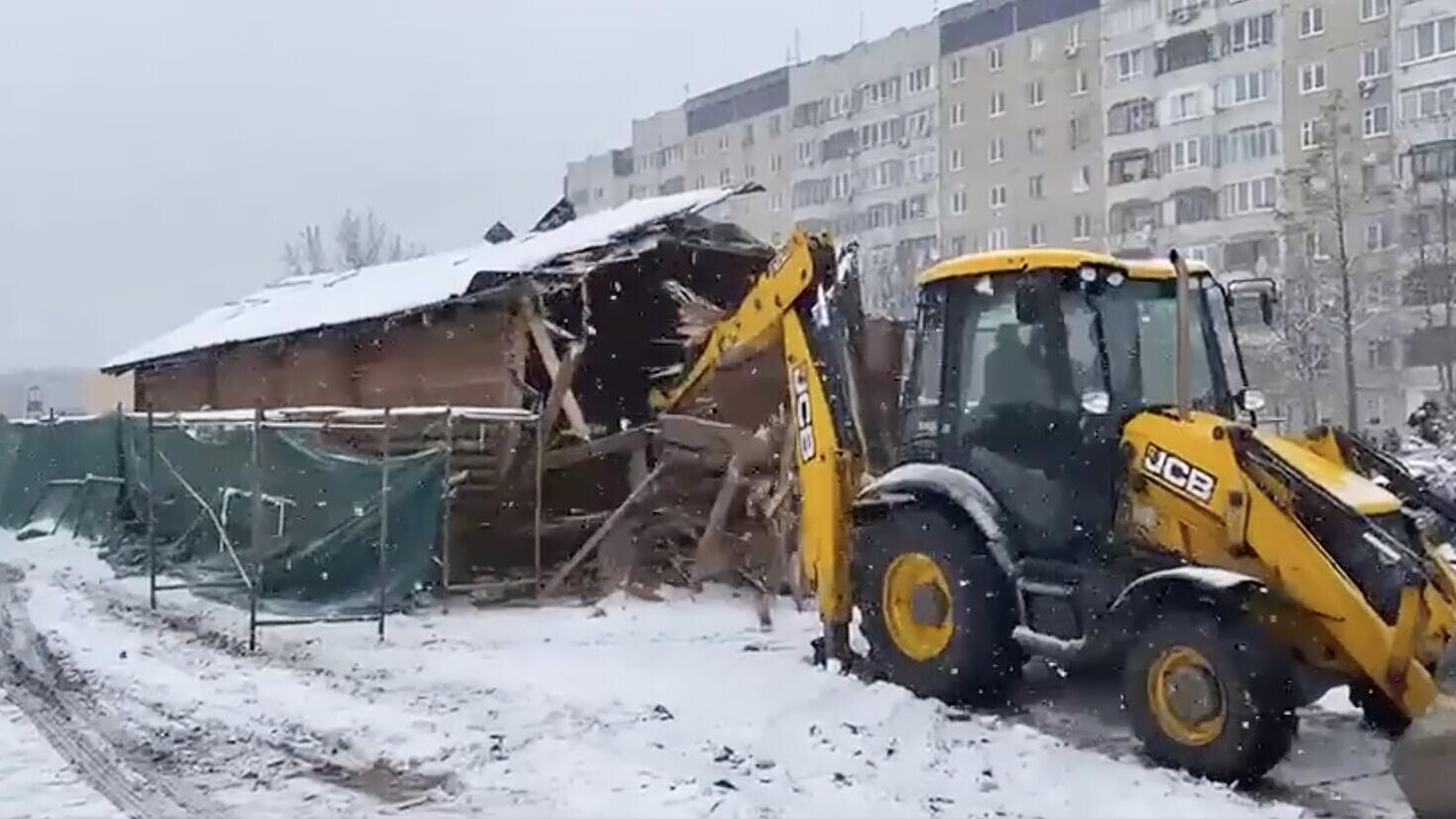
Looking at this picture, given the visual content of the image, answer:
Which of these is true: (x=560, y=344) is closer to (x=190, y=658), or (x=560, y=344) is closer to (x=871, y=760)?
(x=190, y=658)

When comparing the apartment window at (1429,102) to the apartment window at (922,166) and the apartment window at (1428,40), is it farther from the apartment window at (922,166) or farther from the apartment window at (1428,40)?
the apartment window at (922,166)

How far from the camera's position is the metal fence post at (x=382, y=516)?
13.2m

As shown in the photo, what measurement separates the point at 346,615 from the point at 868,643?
512 centimetres

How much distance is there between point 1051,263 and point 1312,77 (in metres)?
44.0

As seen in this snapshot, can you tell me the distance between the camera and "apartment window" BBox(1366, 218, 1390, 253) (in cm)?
4647

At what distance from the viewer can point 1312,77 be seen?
49.5 metres

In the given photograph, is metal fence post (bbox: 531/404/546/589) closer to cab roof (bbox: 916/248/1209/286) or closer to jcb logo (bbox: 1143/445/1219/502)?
cab roof (bbox: 916/248/1209/286)

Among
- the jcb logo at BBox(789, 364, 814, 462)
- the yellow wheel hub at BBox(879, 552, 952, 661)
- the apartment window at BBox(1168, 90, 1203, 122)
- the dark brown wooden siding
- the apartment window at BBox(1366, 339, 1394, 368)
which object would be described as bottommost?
the yellow wheel hub at BBox(879, 552, 952, 661)

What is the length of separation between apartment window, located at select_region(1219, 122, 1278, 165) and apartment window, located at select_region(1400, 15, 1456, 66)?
18.0 ft

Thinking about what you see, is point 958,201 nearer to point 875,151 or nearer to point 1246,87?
point 875,151

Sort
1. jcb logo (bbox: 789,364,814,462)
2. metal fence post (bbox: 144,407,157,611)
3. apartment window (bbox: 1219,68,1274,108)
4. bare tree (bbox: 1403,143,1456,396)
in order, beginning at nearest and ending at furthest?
1. jcb logo (bbox: 789,364,814,462)
2. metal fence post (bbox: 144,407,157,611)
3. bare tree (bbox: 1403,143,1456,396)
4. apartment window (bbox: 1219,68,1274,108)

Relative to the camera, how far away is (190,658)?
12.3 metres

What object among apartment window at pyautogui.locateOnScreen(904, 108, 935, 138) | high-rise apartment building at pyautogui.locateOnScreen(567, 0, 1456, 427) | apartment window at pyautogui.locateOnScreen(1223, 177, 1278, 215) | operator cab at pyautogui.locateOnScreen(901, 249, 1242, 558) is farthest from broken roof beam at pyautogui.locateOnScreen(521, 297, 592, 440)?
apartment window at pyautogui.locateOnScreen(904, 108, 935, 138)

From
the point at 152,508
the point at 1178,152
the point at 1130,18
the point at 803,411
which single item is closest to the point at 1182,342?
the point at 803,411
